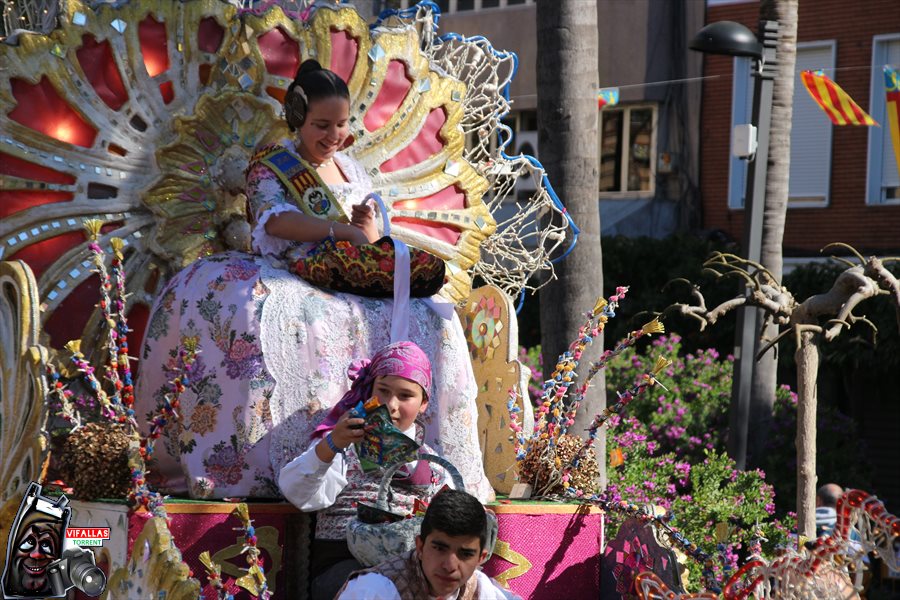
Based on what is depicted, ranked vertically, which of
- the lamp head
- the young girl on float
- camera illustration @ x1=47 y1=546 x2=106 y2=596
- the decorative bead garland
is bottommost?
camera illustration @ x1=47 y1=546 x2=106 y2=596

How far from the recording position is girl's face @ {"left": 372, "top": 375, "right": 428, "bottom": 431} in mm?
4176

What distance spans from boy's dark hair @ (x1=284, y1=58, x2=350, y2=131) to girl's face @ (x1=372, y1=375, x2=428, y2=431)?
1.21m

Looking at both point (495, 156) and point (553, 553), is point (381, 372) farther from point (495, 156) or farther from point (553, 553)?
point (495, 156)

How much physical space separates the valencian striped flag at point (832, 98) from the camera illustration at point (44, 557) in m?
9.35

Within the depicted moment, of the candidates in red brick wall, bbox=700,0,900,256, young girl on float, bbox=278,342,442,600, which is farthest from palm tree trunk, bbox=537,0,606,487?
red brick wall, bbox=700,0,900,256

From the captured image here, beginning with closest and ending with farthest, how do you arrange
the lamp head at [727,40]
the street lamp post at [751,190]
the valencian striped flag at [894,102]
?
1. the lamp head at [727,40]
2. the street lamp post at [751,190]
3. the valencian striped flag at [894,102]

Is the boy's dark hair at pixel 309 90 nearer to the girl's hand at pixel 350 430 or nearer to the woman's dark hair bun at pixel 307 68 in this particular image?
the woman's dark hair bun at pixel 307 68

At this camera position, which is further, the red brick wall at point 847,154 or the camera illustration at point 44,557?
the red brick wall at point 847,154

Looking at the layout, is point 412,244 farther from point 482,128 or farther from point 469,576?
point 469,576

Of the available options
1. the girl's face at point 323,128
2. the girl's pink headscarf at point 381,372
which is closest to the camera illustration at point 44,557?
the girl's pink headscarf at point 381,372

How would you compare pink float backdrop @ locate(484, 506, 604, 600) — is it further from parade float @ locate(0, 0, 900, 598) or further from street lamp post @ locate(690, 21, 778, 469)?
street lamp post @ locate(690, 21, 778, 469)

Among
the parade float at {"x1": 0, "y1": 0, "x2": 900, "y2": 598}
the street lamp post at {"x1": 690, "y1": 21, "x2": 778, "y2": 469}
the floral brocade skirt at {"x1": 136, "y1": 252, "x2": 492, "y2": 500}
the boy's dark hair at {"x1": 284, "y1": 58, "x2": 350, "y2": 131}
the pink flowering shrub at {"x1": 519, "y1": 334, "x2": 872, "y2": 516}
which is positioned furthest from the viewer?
the pink flowering shrub at {"x1": 519, "y1": 334, "x2": 872, "y2": 516}

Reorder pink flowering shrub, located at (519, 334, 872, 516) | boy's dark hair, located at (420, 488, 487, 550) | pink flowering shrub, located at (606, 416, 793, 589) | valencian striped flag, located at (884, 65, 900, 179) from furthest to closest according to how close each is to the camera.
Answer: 1. valencian striped flag, located at (884, 65, 900, 179)
2. pink flowering shrub, located at (519, 334, 872, 516)
3. pink flowering shrub, located at (606, 416, 793, 589)
4. boy's dark hair, located at (420, 488, 487, 550)

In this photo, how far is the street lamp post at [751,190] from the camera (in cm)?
861
